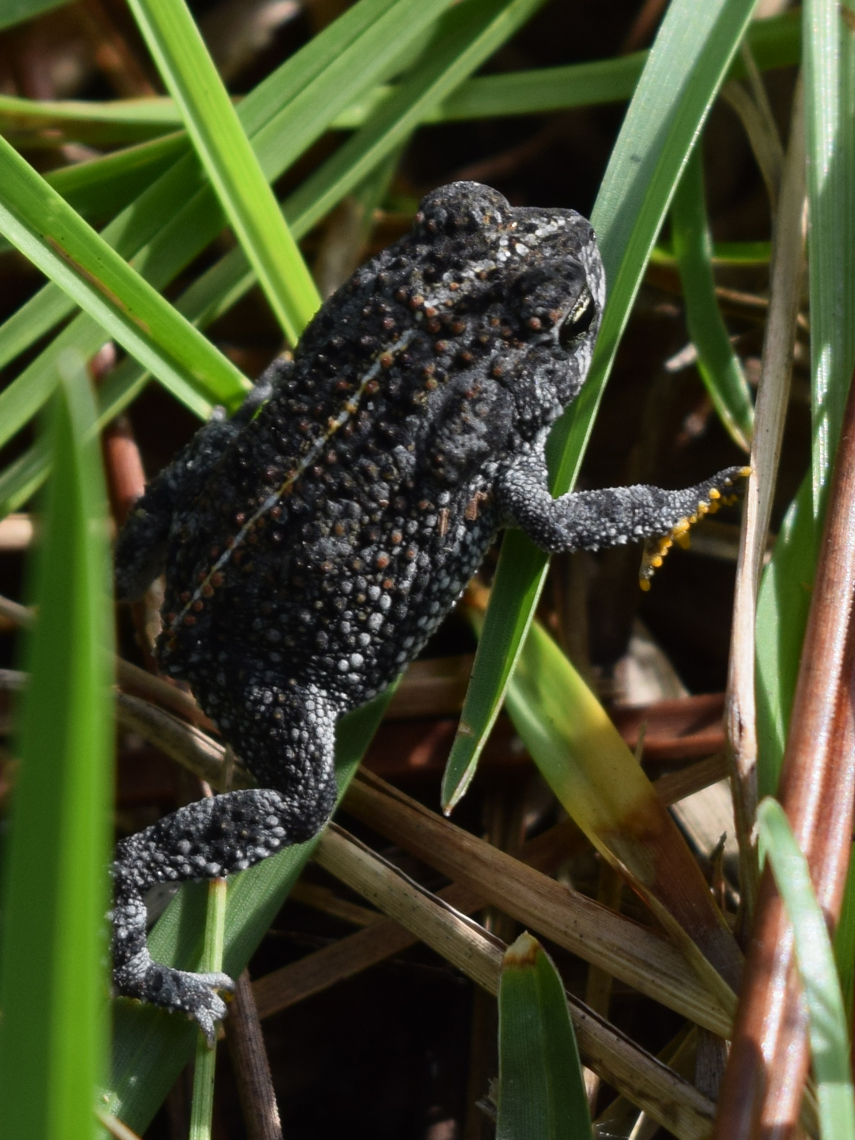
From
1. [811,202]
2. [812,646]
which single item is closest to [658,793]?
[812,646]

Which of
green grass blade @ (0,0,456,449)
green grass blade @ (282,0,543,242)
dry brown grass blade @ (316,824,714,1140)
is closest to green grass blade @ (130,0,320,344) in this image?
green grass blade @ (0,0,456,449)

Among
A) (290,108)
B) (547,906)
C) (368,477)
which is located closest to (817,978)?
(547,906)

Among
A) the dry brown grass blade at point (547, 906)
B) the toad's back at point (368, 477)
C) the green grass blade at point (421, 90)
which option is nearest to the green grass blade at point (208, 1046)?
the dry brown grass blade at point (547, 906)

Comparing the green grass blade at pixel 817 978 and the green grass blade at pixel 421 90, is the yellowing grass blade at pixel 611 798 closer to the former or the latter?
the green grass blade at pixel 817 978

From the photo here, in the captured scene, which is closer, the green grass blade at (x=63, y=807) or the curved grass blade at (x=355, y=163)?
the green grass blade at (x=63, y=807)

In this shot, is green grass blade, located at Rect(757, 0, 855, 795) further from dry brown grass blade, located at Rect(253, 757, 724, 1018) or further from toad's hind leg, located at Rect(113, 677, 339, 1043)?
toad's hind leg, located at Rect(113, 677, 339, 1043)

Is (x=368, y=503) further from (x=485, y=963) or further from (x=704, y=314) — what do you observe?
(x=704, y=314)
